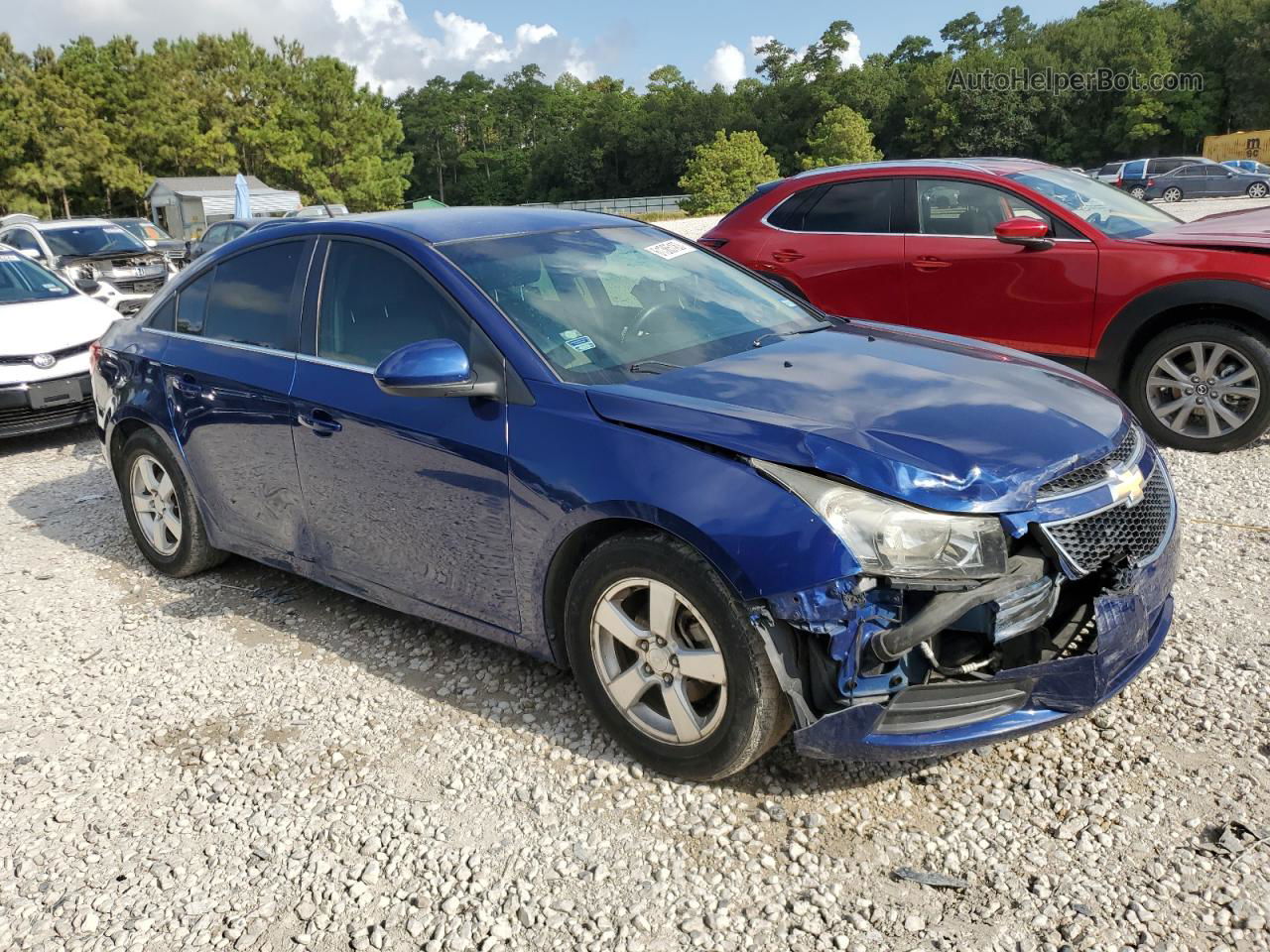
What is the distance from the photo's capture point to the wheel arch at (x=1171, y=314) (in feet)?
18.8

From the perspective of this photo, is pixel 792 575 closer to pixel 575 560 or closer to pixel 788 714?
pixel 788 714

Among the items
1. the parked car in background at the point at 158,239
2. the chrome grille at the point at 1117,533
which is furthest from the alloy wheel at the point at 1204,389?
the parked car in background at the point at 158,239

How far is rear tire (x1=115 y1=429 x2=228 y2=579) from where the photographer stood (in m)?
4.78

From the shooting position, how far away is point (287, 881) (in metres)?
2.77

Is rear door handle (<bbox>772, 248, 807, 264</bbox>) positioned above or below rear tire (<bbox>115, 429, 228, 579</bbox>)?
above

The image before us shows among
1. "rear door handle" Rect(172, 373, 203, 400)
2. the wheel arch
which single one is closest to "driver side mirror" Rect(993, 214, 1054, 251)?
the wheel arch

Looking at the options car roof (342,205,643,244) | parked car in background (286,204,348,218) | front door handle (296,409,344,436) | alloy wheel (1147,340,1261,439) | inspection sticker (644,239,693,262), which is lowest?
alloy wheel (1147,340,1261,439)

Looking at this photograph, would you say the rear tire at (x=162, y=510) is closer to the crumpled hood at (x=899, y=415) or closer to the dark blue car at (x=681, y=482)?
the dark blue car at (x=681, y=482)

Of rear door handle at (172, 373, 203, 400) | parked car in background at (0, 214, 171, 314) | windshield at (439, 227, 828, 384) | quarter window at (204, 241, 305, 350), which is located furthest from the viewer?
parked car in background at (0, 214, 171, 314)

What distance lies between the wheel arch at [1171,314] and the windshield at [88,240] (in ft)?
48.9

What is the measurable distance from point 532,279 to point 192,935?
2.28 m

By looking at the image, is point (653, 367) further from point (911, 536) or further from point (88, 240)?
point (88, 240)

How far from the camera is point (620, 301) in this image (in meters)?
3.72

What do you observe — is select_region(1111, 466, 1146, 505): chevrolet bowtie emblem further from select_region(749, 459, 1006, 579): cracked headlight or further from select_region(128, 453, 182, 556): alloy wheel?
select_region(128, 453, 182, 556): alloy wheel
